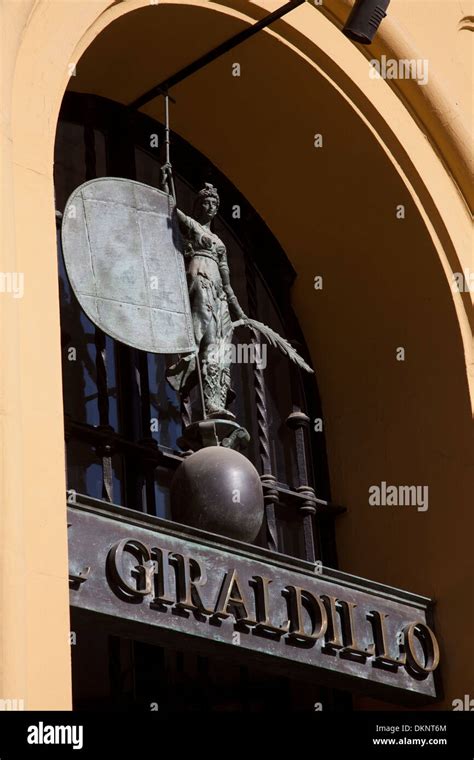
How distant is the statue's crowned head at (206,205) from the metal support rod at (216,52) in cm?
81

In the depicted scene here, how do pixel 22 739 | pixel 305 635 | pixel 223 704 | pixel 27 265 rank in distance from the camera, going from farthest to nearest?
pixel 223 704, pixel 305 635, pixel 27 265, pixel 22 739

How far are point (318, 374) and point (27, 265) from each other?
12.7 feet

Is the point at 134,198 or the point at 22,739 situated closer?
the point at 22,739

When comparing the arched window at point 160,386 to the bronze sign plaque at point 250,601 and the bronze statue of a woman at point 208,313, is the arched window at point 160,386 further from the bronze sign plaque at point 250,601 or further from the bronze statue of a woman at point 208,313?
the bronze sign plaque at point 250,601

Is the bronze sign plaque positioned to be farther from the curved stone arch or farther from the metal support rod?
the metal support rod

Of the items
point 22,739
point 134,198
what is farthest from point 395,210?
point 22,739

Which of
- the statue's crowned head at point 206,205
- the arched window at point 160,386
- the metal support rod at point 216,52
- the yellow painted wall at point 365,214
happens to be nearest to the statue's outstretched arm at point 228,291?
the statue's crowned head at point 206,205

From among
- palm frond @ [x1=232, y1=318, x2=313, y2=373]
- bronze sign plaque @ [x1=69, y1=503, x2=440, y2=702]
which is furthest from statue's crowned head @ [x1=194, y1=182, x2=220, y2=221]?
bronze sign plaque @ [x1=69, y1=503, x2=440, y2=702]

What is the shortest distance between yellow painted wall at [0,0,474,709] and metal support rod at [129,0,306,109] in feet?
0.36

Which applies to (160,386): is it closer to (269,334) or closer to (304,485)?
(269,334)

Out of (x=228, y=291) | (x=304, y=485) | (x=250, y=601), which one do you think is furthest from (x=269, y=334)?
(x=250, y=601)

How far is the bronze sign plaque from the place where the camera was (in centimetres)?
898

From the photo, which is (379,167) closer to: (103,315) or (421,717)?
(103,315)

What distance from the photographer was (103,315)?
9.66 meters
